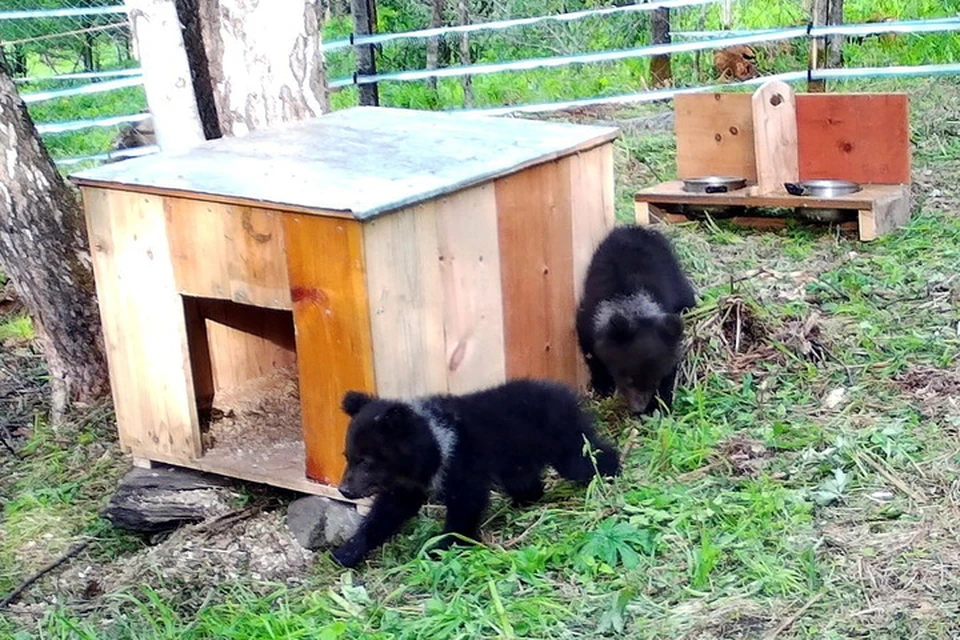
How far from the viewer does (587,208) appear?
643 cm

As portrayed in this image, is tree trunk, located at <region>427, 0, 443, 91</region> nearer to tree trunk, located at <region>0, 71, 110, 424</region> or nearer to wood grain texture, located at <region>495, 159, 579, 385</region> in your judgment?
tree trunk, located at <region>0, 71, 110, 424</region>

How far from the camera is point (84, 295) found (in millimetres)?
6836

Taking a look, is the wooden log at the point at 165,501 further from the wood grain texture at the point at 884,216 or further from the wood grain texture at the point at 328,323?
the wood grain texture at the point at 884,216

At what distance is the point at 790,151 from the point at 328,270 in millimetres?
5097

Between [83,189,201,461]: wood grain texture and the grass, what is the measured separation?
1.82 feet

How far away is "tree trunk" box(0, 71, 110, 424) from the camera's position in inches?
258

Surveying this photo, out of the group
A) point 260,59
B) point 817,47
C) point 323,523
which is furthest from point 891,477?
point 817,47

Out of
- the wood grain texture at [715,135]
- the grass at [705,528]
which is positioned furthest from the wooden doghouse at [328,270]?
the wood grain texture at [715,135]

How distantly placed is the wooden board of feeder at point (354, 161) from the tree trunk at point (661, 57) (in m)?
7.64

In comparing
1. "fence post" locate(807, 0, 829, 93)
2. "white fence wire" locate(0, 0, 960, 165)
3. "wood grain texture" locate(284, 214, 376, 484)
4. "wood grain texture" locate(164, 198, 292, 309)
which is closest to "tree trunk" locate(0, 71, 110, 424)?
"wood grain texture" locate(164, 198, 292, 309)

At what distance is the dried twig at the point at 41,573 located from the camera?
17.1 feet

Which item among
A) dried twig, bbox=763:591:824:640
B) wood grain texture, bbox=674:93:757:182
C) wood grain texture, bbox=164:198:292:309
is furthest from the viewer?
wood grain texture, bbox=674:93:757:182

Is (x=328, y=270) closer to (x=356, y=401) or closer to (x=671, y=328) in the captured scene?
(x=356, y=401)

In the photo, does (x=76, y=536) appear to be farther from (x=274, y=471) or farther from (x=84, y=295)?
(x=84, y=295)
